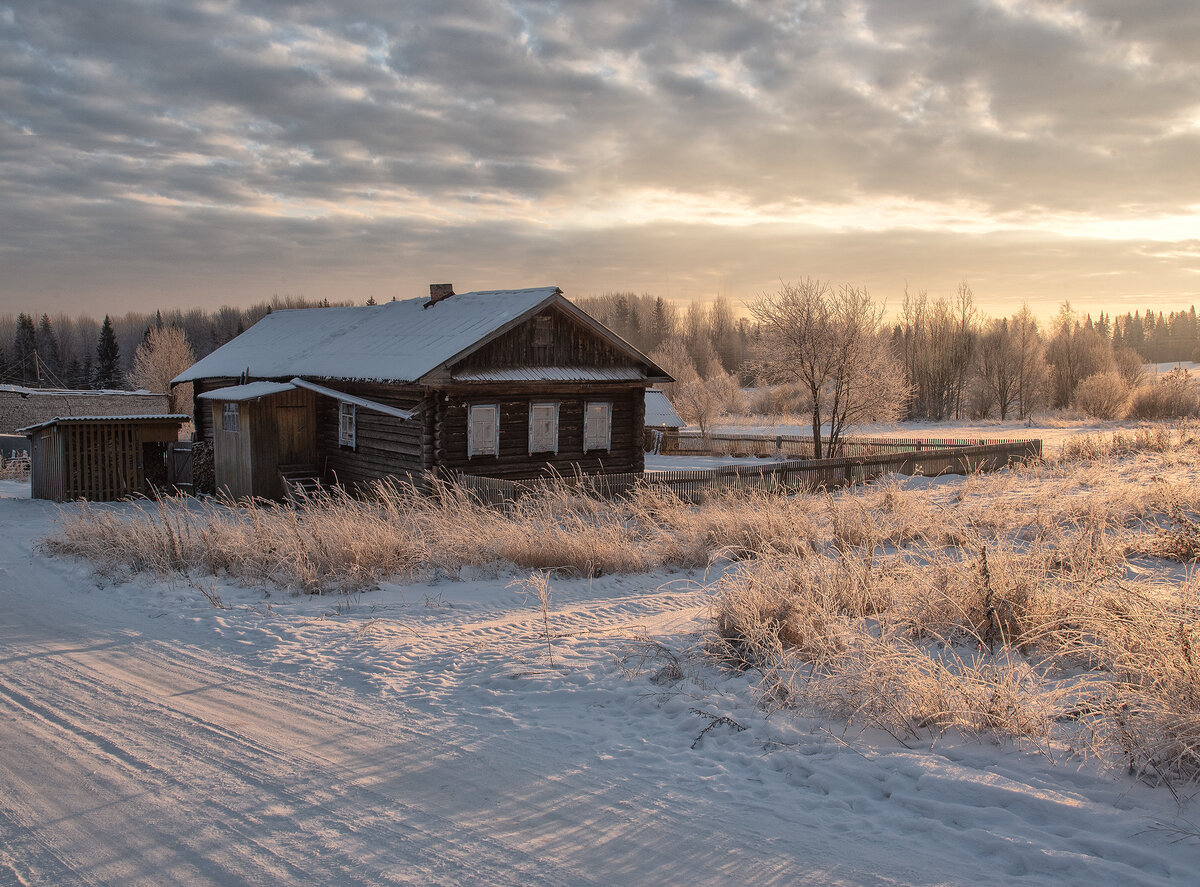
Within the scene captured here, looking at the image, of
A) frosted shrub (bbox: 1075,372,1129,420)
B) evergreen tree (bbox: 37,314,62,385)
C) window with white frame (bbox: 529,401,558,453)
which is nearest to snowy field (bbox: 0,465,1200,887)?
window with white frame (bbox: 529,401,558,453)

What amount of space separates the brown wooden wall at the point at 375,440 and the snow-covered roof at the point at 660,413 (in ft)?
65.8

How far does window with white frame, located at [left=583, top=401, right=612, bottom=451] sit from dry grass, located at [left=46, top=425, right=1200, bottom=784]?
5.48 m

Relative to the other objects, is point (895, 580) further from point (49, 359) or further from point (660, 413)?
point (49, 359)

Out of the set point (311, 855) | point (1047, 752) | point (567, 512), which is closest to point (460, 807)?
point (311, 855)

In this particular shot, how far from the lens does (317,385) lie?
19859 millimetres

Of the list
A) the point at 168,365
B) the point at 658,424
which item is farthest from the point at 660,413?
the point at 168,365

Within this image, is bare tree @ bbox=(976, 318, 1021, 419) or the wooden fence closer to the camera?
the wooden fence

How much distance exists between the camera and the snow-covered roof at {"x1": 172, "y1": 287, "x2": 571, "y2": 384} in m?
17.5

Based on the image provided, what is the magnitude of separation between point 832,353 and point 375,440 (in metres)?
16.5

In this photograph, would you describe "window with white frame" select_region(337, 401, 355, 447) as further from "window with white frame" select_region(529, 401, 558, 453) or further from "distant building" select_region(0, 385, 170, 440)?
"distant building" select_region(0, 385, 170, 440)

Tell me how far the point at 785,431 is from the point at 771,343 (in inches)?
1049

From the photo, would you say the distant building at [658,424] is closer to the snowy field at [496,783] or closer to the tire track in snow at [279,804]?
the snowy field at [496,783]

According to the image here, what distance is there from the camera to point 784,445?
33.9 metres

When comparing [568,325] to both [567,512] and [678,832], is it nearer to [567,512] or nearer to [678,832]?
[567,512]
